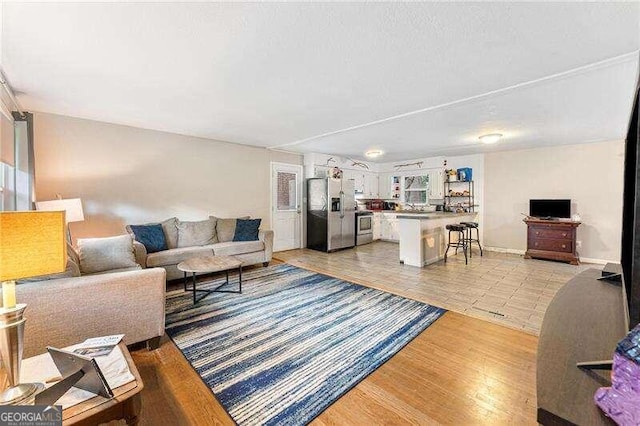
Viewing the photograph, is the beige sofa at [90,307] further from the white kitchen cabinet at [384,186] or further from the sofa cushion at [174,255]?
the white kitchen cabinet at [384,186]

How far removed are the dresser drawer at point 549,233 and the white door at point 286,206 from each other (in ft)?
16.5

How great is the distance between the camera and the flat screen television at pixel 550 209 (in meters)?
5.06

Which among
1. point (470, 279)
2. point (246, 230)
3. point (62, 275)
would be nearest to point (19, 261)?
point (62, 275)

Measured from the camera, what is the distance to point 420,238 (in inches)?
183

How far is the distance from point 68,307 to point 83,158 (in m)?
2.96

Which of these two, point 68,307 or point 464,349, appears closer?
point 68,307

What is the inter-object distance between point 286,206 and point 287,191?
0.37 m

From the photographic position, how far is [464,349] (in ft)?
7.15

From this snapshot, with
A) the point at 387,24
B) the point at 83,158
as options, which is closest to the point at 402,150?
the point at 387,24

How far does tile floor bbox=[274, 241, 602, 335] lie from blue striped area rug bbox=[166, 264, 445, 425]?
450 millimetres

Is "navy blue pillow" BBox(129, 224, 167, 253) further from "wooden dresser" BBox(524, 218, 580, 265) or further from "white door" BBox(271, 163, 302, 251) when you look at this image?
"wooden dresser" BBox(524, 218, 580, 265)

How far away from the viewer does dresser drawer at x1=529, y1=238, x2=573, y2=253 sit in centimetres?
488

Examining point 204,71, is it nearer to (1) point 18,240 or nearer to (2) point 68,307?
(1) point 18,240

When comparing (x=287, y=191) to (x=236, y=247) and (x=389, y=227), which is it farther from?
(x=389, y=227)
